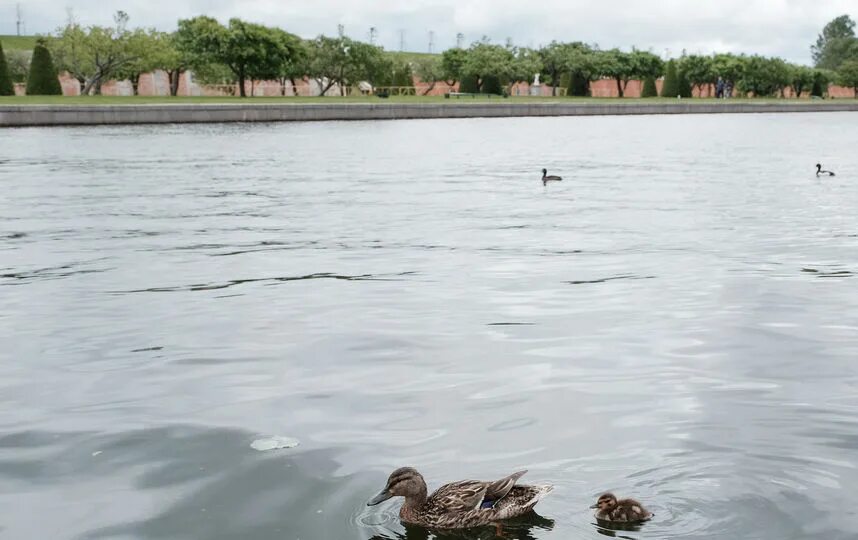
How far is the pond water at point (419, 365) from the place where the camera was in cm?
672

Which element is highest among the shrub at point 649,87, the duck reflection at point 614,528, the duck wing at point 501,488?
the shrub at point 649,87

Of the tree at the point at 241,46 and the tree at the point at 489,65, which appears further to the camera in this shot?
the tree at the point at 489,65

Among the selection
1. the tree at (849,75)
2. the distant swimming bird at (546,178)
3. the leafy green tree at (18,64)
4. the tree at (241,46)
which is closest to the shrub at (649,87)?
the tree at (849,75)

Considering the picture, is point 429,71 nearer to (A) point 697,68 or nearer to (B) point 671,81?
(B) point 671,81

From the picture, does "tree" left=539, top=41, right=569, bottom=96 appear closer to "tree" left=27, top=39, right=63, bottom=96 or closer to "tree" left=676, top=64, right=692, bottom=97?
"tree" left=676, top=64, right=692, bottom=97

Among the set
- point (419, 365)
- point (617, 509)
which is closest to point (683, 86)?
point (419, 365)

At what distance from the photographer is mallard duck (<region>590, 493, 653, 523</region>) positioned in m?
6.04

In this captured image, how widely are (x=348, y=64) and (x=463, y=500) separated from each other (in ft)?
340

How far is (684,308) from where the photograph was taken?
12.4 m

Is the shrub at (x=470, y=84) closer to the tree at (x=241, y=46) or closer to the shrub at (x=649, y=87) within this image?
the shrub at (x=649, y=87)

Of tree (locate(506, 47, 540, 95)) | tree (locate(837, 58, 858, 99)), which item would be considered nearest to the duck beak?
tree (locate(506, 47, 540, 95))

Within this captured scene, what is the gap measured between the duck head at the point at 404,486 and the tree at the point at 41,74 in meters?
77.9

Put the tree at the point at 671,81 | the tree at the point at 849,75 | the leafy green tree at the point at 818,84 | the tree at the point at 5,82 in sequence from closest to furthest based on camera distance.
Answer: the tree at the point at 5,82 < the tree at the point at 671,81 < the tree at the point at 849,75 < the leafy green tree at the point at 818,84

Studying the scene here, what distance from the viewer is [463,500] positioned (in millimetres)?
5980
